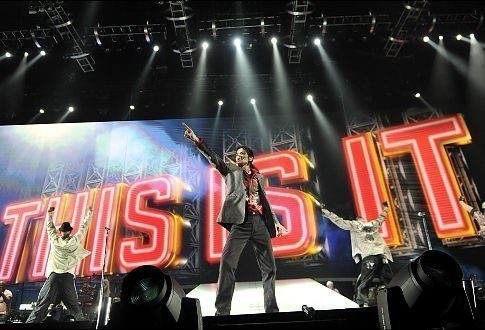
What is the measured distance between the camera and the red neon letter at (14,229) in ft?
24.1

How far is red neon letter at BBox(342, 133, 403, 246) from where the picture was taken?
24.5ft

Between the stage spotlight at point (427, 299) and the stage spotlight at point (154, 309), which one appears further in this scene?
the stage spotlight at point (154, 309)

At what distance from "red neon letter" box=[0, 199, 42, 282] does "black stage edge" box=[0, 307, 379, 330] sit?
5.71 m

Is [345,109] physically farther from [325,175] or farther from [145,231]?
[145,231]

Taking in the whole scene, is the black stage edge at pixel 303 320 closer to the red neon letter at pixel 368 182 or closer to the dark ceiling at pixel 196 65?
the red neon letter at pixel 368 182

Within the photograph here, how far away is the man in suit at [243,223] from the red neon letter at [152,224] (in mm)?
3652

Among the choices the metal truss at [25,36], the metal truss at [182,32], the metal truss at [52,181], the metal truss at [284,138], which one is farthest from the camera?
the metal truss at [284,138]

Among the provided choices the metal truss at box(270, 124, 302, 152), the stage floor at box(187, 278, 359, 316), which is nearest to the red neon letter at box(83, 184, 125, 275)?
the stage floor at box(187, 278, 359, 316)

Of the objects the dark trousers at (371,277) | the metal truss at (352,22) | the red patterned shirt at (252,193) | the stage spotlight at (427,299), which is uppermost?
the metal truss at (352,22)

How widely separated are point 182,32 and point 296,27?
85.6 inches

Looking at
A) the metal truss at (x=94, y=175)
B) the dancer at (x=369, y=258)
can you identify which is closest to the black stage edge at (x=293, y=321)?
the dancer at (x=369, y=258)

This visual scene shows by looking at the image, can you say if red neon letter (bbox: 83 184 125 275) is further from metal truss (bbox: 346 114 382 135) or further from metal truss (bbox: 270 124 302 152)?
metal truss (bbox: 346 114 382 135)

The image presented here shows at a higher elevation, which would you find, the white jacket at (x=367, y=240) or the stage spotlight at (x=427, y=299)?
the white jacket at (x=367, y=240)

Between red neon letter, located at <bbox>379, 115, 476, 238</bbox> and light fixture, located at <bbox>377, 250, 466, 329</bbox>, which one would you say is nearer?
light fixture, located at <bbox>377, 250, 466, 329</bbox>
